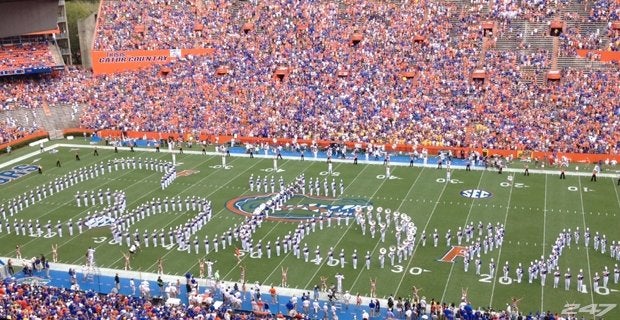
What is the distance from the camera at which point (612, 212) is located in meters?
28.9

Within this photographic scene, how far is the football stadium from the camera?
22.4 metres

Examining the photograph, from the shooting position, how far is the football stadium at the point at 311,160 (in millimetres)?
22438

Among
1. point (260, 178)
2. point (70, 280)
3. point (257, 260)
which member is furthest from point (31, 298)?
point (260, 178)

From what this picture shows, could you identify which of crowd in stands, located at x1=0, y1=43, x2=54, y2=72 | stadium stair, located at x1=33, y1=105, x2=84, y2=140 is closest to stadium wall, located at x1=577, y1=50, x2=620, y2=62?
stadium stair, located at x1=33, y1=105, x2=84, y2=140

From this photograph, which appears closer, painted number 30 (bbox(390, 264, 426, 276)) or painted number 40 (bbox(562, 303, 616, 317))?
painted number 40 (bbox(562, 303, 616, 317))

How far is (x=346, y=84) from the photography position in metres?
46.1

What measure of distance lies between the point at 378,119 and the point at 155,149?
1399 centimetres

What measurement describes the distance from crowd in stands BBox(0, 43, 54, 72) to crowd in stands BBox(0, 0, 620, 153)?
1.66m

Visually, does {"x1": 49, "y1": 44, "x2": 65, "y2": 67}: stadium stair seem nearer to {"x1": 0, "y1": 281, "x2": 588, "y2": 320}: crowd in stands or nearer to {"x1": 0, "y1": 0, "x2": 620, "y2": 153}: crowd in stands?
{"x1": 0, "y1": 0, "x2": 620, "y2": 153}: crowd in stands

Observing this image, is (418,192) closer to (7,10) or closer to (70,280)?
(70,280)

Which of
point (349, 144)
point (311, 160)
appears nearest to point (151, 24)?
point (349, 144)

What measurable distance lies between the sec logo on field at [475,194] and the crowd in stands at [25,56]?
34.1 meters

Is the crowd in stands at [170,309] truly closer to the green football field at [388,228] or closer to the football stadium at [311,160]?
the football stadium at [311,160]

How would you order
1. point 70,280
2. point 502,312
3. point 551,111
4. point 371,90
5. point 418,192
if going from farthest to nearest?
point 371,90
point 551,111
point 418,192
point 70,280
point 502,312
